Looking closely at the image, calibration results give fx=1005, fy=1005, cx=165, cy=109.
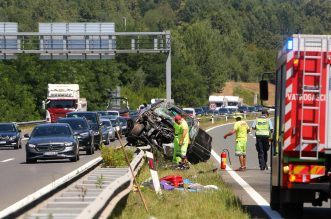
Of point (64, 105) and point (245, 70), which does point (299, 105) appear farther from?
point (245, 70)

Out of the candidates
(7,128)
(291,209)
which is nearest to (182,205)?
(291,209)

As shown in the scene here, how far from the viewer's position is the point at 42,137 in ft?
110

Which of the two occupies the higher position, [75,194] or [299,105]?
[299,105]

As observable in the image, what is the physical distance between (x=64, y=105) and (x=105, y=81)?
49.0 metres

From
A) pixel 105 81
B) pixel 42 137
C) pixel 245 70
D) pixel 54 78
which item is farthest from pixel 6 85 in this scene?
pixel 245 70

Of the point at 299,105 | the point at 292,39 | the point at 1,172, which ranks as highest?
the point at 292,39

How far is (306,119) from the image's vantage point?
46.3 ft

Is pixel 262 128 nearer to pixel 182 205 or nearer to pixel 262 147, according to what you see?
pixel 262 147

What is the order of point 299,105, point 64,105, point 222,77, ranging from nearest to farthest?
point 299,105
point 64,105
point 222,77

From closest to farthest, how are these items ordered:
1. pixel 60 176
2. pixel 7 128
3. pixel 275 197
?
pixel 275 197 < pixel 60 176 < pixel 7 128

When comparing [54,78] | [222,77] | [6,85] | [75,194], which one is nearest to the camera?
[75,194]

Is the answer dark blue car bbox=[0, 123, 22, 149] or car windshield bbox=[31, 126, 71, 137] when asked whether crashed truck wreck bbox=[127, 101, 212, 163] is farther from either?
dark blue car bbox=[0, 123, 22, 149]

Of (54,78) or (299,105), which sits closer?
(299,105)

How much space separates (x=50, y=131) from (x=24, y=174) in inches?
263
